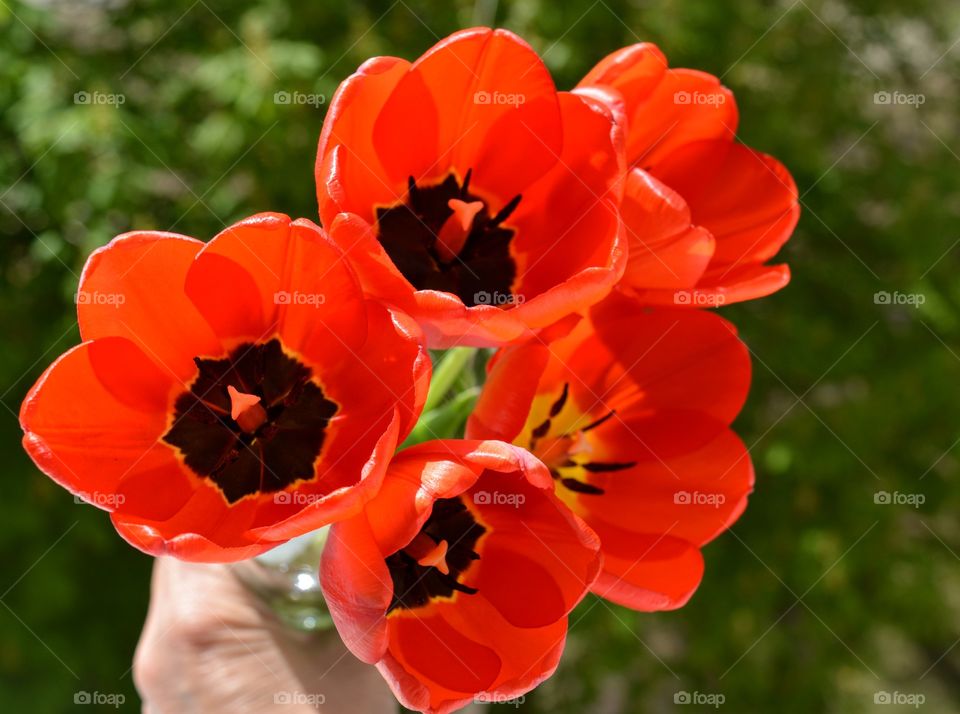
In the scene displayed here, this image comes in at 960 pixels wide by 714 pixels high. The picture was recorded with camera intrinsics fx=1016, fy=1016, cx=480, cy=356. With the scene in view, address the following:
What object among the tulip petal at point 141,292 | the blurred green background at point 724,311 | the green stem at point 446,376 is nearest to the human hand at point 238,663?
the green stem at point 446,376

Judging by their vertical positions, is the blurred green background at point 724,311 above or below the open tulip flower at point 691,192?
below

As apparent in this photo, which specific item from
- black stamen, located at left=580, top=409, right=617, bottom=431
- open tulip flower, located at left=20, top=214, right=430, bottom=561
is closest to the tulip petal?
open tulip flower, located at left=20, top=214, right=430, bottom=561

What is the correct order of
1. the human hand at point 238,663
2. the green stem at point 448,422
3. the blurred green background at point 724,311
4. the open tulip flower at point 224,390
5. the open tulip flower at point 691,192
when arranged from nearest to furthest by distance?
the open tulip flower at point 224,390 < the open tulip flower at point 691,192 < the green stem at point 448,422 < the human hand at point 238,663 < the blurred green background at point 724,311

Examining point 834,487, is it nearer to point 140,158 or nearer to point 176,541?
point 140,158

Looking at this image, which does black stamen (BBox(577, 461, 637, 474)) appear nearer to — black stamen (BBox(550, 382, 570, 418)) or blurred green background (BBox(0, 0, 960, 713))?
black stamen (BBox(550, 382, 570, 418))

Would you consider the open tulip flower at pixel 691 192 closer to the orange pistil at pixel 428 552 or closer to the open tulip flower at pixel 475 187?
the open tulip flower at pixel 475 187

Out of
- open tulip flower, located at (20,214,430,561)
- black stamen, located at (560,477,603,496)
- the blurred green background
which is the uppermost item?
open tulip flower, located at (20,214,430,561)

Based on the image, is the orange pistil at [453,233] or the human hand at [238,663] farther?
the human hand at [238,663]
